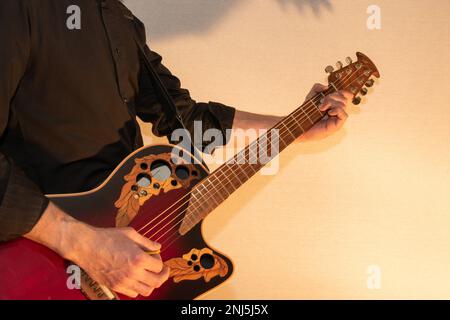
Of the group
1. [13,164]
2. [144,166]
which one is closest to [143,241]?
[144,166]

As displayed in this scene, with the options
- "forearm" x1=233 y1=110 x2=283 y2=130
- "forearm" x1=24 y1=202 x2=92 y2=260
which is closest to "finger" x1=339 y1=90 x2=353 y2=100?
"forearm" x1=233 y1=110 x2=283 y2=130

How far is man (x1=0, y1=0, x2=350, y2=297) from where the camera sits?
1033 mm

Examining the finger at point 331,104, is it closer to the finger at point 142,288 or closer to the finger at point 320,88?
the finger at point 320,88

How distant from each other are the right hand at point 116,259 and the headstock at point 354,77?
74cm

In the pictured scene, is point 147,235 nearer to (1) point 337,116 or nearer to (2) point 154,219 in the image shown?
(2) point 154,219

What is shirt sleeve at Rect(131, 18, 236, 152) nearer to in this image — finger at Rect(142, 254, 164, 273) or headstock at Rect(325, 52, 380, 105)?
headstock at Rect(325, 52, 380, 105)

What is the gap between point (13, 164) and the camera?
3.38 ft

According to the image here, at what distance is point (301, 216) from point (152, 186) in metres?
0.87

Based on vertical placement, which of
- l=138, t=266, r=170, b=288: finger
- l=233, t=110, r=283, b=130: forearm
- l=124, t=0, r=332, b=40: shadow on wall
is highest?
l=124, t=0, r=332, b=40: shadow on wall

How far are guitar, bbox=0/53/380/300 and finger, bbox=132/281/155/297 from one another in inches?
1.3

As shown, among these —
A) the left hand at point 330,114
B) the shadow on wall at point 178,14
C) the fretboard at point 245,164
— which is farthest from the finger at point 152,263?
the shadow on wall at point 178,14

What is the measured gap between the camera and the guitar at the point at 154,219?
1021 mm
